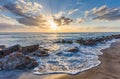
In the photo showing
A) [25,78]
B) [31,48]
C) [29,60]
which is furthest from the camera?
[31,48]

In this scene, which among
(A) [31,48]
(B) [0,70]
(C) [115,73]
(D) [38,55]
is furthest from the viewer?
(A) [31,48]

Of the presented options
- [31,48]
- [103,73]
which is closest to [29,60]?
[103,73]

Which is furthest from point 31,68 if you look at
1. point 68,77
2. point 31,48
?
point 31,48

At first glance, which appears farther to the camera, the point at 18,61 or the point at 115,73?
the point at 18,61

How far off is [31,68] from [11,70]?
109cm

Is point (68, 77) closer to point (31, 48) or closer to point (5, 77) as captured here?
point (5, 77)

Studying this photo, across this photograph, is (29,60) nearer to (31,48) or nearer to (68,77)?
(68,77)

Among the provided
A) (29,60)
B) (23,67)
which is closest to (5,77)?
(23,67)

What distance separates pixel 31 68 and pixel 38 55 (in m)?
4.02

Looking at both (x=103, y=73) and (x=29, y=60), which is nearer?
(x=103, y=73)

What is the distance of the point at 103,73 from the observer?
803cm

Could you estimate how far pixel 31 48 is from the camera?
15.2 m

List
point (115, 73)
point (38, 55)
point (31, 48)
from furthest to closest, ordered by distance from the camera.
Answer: point (31, 48)
point (38, 55)
point (115, 73)

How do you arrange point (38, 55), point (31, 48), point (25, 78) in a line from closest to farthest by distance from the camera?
point (25, 78) < point (38, 55) < point (31, 48)
